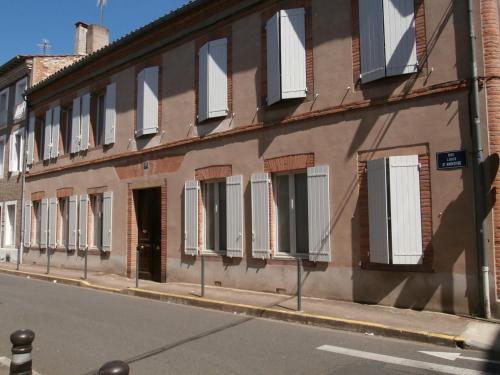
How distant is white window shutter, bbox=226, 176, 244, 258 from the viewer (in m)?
11.0

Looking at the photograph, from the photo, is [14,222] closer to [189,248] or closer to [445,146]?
[189,248]

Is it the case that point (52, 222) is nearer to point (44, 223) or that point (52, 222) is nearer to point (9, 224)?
point (44, 223)

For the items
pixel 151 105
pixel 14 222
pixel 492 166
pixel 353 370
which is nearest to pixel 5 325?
pixel 353 370

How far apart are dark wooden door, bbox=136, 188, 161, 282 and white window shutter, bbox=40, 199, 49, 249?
5.66 meters

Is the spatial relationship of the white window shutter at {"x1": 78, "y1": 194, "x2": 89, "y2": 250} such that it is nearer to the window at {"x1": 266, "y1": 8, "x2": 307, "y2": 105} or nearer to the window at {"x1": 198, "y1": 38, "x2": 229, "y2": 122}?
the window at {"x1": 198, "y1": 38, "x2": 229, "y2": 122}

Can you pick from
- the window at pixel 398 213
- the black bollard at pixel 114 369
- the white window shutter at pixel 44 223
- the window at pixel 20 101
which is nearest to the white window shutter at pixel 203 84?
the window at pixel 398 213

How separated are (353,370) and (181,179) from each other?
8.08 metres

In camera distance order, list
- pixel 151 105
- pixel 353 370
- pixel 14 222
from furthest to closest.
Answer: pixel 14 222, pixel 151 105, pixel 353 370

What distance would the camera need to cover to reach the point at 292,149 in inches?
402

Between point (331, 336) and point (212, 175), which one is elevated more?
point (212, 175)

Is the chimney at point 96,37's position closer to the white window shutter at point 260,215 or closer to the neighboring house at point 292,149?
the neighboring house at point 292,149

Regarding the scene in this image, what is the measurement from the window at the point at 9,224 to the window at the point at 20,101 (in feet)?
12.3

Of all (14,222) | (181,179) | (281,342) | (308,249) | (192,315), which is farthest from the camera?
(14,222)

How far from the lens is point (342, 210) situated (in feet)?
30.5
